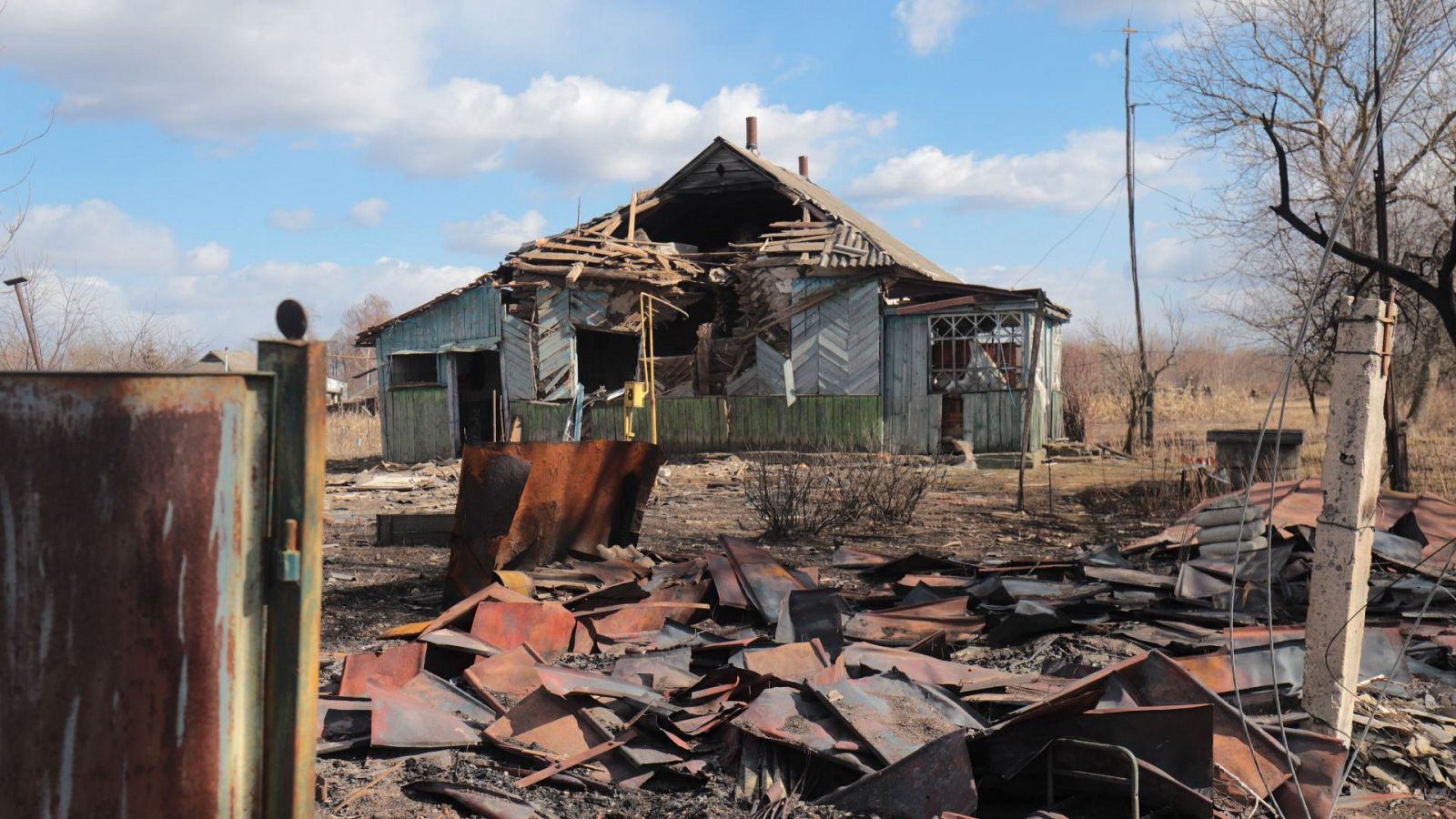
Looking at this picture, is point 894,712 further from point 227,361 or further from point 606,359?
point 606,359

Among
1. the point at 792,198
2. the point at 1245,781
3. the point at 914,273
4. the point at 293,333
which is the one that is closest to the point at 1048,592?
the point at 1245,781

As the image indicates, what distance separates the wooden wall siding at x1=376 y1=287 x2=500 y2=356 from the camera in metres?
21.2

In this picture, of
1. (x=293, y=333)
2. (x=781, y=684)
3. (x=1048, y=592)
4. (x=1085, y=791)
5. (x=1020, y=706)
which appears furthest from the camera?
(x=1048, y=592)

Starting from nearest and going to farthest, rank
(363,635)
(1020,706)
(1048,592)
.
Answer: (1020,706)
(363,635)
(1048,592)

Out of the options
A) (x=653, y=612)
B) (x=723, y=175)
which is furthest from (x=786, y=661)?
(x=723, y=175)

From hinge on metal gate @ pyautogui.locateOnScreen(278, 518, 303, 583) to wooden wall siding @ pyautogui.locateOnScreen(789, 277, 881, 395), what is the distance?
1751cm

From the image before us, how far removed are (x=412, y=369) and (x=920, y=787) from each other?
68.1 ft

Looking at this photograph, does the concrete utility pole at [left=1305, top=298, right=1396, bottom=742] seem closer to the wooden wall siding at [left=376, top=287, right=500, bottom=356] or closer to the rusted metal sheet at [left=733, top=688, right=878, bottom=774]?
the rusted metal sheet at [left=733, top=688, right=878, bottom=774]

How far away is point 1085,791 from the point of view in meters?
3.72

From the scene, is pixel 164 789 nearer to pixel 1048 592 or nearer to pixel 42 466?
pixel 42 466

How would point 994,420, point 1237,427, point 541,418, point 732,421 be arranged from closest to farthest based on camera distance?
point 994,420, point 732,421, point 541,418, point 1237,427

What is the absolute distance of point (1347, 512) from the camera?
12.7 ft

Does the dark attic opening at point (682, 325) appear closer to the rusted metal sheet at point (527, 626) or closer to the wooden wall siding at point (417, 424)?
the wooden wall siding at point (417, 424)

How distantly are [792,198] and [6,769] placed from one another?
19392 millimetres
